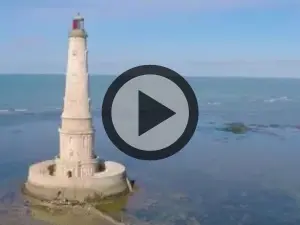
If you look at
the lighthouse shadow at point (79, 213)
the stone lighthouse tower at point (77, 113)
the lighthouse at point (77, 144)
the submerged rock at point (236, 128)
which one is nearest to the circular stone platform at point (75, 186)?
the lighthouse at point (77, 144)

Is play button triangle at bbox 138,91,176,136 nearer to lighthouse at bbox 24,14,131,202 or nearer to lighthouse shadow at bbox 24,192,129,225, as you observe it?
lighthouse at bbox 24,14,131,202

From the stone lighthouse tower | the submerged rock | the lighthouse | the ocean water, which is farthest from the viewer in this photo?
the submerged rock

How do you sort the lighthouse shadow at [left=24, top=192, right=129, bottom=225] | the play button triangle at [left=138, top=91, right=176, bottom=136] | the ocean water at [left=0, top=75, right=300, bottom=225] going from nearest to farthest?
the play button triangle at [left=138, top=91, right=176, bottom=136]
the lighthouse shadow at [left=24, top=192, right=129, bottom=225]
the ocean water at [left=0, top=75, right=300, bottom=225]

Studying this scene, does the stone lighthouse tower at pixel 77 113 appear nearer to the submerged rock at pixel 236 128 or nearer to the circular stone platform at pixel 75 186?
the circular stone platform at pixel 75 186

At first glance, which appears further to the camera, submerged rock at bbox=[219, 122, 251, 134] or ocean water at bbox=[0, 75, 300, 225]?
submerged rock at bbox=[219, 122, 251, 134]

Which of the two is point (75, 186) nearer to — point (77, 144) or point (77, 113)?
point (77, 144)

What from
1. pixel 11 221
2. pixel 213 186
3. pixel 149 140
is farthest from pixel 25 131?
pixel 11 221

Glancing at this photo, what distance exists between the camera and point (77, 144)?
2647 cm

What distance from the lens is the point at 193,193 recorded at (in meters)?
29.2

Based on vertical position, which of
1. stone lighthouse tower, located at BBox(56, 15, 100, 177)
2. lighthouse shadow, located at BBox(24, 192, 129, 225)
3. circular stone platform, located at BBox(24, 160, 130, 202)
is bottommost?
lighthouse shadow, located at BBox(24, 192, 129, 225)

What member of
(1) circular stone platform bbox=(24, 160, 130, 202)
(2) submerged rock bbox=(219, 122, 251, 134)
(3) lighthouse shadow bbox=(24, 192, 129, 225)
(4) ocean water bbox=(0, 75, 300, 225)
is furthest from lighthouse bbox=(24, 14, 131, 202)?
(2) submerged rock bbox=(219, 122, 251, 134)

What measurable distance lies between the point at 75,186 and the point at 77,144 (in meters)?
2.19

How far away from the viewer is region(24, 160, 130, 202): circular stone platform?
2558cm

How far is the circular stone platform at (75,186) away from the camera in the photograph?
25578mm
